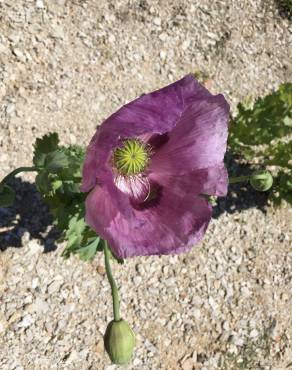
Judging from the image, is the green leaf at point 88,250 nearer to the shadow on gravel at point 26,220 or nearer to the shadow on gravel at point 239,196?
the shadow on gravel at point 26,220

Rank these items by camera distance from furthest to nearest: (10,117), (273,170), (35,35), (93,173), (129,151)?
(273,170) → (35,35) → (10,117) → (129,151) → (93,173)

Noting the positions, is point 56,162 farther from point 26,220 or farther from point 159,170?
point 26,220

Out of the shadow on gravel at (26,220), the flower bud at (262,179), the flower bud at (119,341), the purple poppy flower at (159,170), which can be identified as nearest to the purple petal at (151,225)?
the purple poppy flower at (159,170)

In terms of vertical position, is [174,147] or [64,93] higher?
[64,93]

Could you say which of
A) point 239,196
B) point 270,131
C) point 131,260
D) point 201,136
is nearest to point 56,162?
point 201,136

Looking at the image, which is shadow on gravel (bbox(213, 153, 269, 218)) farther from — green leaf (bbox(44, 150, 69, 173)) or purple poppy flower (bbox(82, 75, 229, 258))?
→ green leaf (bbox(44, 150, 69, 173))

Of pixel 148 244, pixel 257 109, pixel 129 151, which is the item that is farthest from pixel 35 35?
pixel 148 244

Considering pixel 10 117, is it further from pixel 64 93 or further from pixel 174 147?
pixel 174 147
